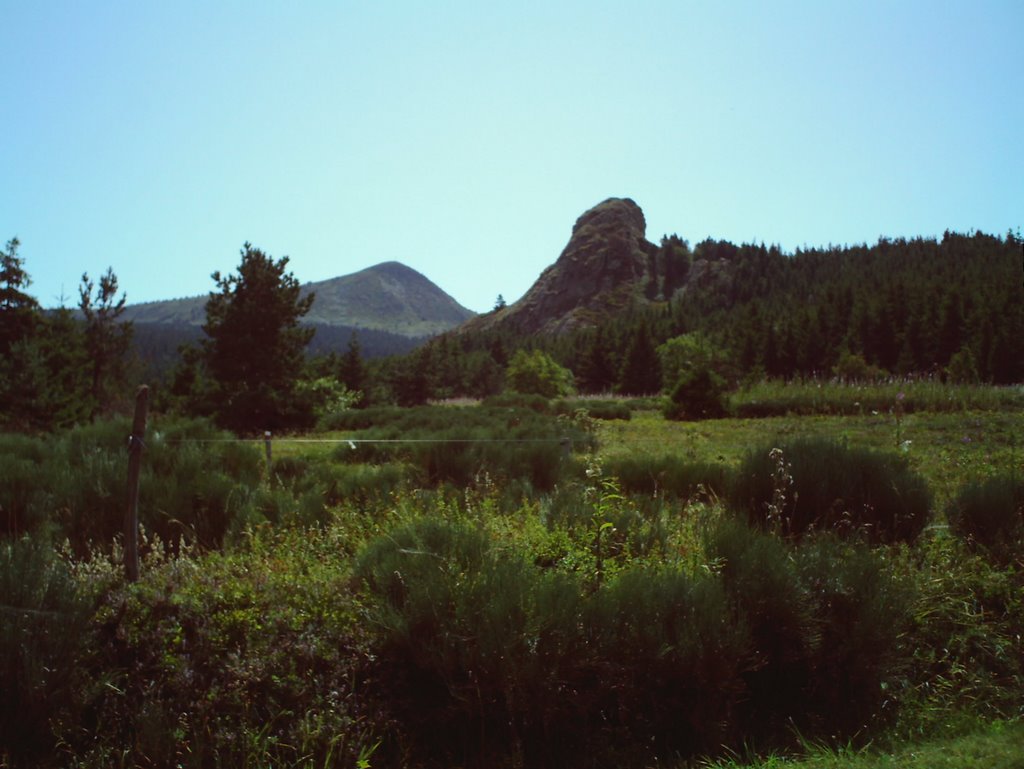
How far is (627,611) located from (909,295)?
71587 mm

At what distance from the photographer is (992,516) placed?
5.36 meters

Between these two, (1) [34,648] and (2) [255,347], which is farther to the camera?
(2) [255,347]

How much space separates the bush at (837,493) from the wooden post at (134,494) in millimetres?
4590

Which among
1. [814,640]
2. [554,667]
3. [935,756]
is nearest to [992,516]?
[814,640]

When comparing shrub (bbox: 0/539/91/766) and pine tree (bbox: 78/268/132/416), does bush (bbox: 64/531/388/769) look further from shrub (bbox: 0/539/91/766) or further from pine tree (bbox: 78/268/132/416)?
pine tree (bbox: 78/268/132/416)

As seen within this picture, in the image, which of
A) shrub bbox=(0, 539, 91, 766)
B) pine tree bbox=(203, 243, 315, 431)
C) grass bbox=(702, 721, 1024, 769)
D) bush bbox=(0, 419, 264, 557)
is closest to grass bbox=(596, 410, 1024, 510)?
grass bbox=(702, 721, 1024, 769)

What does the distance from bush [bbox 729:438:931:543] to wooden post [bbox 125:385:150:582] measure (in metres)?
4.59

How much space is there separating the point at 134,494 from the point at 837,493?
566cm

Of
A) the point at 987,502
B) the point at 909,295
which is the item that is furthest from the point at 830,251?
the point at 987,502

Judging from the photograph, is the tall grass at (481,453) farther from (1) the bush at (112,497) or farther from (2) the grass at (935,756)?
(2) the grass at (935,756)

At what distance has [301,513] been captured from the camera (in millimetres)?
6254

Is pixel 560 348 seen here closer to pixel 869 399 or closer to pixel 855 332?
pixel 855 332

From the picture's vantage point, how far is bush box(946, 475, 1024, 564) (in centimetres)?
505

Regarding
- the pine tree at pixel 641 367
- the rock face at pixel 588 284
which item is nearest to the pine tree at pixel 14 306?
the pine tree at pixel 641 367
